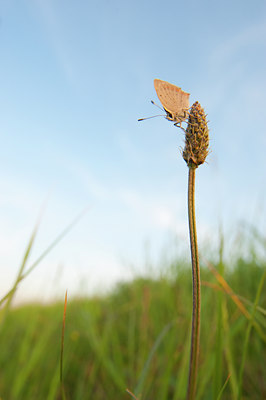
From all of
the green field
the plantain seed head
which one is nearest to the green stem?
the plantain seed head

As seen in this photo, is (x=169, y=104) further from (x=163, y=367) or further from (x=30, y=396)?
(x=30, y=396)

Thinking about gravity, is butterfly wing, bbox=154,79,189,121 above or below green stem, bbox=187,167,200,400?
above

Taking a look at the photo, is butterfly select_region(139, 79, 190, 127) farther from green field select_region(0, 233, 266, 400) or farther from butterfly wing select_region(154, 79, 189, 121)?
green field select_region(0, 233, 266, 400)

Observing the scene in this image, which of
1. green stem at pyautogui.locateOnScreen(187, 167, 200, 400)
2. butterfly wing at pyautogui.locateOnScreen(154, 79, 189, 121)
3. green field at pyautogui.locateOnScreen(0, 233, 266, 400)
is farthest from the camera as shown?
green field at pyautogui.locateOnScreen(0, 233, 266, 400)

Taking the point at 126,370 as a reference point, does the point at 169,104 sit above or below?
above

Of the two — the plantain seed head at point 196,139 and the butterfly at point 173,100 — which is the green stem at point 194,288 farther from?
the butterfly at point 173,100

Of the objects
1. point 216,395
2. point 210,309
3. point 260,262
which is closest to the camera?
point 216,395

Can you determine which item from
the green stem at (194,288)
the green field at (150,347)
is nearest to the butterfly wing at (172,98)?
the green stem at (194,288)

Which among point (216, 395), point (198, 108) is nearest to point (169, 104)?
point (198, 108)
